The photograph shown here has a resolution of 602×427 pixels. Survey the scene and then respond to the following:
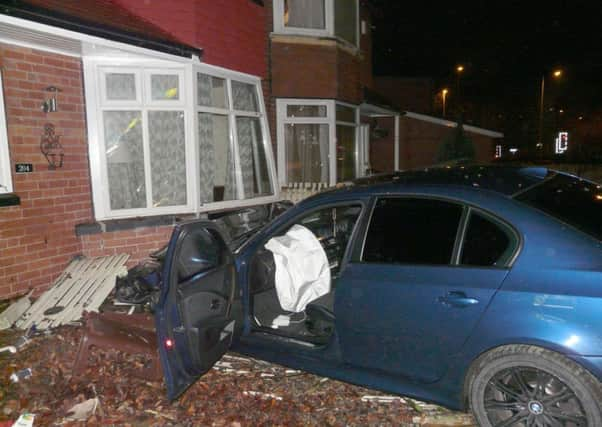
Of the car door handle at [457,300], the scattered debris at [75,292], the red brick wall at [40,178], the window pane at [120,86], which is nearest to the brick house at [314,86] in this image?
the window pane at [120,86]

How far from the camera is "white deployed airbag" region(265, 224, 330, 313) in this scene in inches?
168

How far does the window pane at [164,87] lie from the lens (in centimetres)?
675

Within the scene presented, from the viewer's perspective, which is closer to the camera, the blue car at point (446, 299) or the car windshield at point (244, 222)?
the blue car at point (446, 299)

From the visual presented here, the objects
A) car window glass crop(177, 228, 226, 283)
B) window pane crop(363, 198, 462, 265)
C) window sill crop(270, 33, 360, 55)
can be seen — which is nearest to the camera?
window pane crop(363, 198, 462, 265)

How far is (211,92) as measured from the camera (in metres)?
7.43


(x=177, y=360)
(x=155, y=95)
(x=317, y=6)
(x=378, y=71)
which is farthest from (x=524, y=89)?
(x=177, y=360)

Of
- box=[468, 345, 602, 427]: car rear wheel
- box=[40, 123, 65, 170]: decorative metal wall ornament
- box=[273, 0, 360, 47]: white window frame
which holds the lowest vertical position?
box=[468, 345, 602, 427]: car rear wheel

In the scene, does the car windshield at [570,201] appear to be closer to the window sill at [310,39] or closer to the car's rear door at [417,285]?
the car's rear door at [417,285]

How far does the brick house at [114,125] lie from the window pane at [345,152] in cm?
327

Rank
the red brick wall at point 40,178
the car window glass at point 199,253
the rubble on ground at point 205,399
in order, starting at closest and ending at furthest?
the car window glass at point 199,253, the rubble on ground at point 205,399, the red brick wall at point 40,178

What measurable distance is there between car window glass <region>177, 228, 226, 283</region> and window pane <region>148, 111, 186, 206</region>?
3594mm

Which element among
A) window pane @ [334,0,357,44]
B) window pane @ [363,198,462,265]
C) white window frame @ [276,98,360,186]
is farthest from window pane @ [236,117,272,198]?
window pane @ [363,198,462,265]

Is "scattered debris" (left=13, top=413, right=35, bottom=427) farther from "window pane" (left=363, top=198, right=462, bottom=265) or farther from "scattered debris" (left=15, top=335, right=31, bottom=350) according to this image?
"window pane" (left=363, top=198, right=462, bottom=265)

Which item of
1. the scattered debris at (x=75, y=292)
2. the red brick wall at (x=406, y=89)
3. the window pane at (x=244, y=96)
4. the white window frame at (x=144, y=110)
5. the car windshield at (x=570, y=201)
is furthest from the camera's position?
→ the red brick wall at (x=406, y=89)
